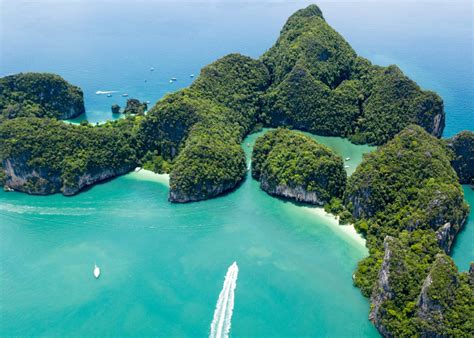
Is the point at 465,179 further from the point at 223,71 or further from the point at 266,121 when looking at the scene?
the point at 223,71

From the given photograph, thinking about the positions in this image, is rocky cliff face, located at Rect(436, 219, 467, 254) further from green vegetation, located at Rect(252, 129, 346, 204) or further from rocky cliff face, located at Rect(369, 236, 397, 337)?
green vegetation, located at Rect(252, 129, 346, 204)

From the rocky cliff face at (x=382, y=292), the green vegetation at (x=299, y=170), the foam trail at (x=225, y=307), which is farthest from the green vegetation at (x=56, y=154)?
the rocky cliff face at (x=382, y=292)

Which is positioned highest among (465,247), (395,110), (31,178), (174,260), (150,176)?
(395,110)

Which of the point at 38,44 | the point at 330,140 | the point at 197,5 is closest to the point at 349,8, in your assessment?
the point at 197,5

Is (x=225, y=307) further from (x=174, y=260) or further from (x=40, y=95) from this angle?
(x=40, y=95)

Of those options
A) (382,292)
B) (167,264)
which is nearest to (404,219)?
(382,292)
